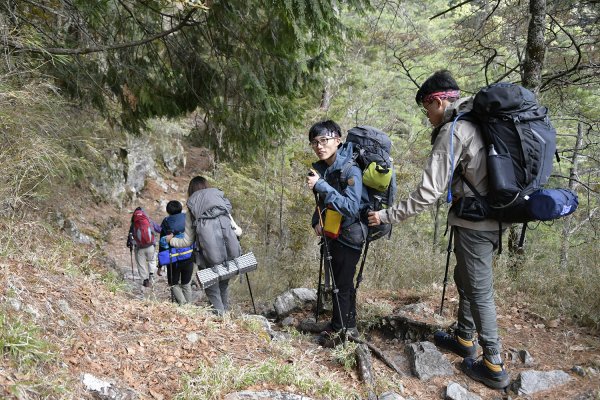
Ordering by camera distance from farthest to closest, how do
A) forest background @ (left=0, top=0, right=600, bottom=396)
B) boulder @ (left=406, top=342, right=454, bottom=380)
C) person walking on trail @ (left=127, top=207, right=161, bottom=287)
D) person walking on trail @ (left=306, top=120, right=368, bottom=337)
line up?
person walking on trail @ (left=127, top=207, right=161, bottom=287), forest background @ (left=0, top=0, right=600, bottom=396), person walking on trail @ (left=306, top=120, right=368, bottom=337), boulder @ (left=406, top=342, right=454, bottom=380)

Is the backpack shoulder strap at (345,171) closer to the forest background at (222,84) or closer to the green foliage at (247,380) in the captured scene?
the forest background at (222,84)

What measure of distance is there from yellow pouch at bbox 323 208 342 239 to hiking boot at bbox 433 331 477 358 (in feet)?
4.88

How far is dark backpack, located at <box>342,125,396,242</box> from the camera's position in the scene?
161 inches

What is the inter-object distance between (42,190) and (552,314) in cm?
613

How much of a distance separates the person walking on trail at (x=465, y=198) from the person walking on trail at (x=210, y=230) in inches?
87.2

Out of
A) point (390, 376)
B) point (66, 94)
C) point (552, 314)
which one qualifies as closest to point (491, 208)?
point (390, 376)

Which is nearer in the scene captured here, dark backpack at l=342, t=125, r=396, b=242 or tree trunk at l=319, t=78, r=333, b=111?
dark backpack at l=342, t=125, r=396, b=242

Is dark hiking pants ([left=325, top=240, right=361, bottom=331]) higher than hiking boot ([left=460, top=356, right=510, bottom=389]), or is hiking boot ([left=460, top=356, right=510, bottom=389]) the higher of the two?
dark hiking pants ([left=325, top=240, right=361, bottom=331])

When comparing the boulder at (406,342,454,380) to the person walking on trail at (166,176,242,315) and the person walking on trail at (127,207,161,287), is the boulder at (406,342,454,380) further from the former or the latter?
the person walking on trail at (127,207,161,287)

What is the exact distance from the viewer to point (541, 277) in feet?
18.9

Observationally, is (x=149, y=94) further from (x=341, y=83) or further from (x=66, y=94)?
(x=341, y=83)

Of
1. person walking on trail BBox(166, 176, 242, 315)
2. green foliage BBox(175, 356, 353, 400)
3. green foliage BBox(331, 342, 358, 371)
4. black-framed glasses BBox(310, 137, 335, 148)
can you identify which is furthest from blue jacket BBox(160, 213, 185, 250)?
green foliage BBox(175, 356, 353, 400)

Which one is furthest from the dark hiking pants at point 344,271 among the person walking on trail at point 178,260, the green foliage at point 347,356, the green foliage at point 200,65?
the person walking on trail at point 178,260

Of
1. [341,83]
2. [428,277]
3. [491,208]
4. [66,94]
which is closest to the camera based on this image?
[491,208]
